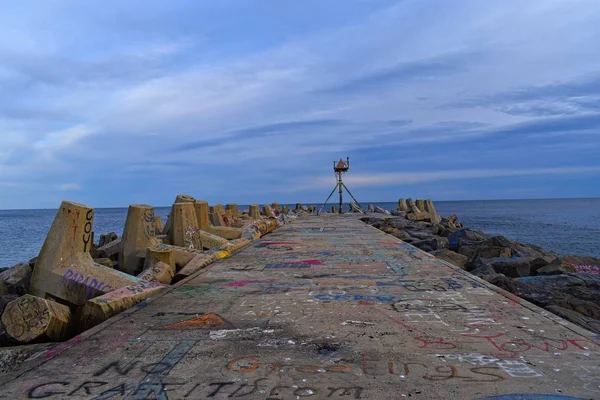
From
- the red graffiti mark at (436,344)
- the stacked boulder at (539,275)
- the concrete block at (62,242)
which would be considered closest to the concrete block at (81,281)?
the concrete block at (62,242)

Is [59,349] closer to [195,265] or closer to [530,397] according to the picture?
[530,397]

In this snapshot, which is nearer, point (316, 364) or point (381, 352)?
point (316, 364)

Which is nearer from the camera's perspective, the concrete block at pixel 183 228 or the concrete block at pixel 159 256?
the concrete block at pixel 159 256

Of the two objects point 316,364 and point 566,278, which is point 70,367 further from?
→ point 566,278

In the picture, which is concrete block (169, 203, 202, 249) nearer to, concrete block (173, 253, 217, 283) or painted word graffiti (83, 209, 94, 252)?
concrete block (173, 253, 217, 283)

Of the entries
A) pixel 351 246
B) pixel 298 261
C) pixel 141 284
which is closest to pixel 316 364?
pixel 141 284

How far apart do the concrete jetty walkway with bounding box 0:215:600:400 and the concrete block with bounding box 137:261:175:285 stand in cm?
63

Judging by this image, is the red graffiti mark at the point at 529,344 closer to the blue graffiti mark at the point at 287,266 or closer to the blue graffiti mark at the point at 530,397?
the blue graffiti mark at the point at 530,397

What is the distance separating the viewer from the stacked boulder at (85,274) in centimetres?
445

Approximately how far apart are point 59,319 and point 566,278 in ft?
25.9

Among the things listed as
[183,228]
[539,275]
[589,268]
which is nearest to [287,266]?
[183,228]

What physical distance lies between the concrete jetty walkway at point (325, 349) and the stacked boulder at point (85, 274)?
1.56 feet

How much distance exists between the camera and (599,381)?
299cm

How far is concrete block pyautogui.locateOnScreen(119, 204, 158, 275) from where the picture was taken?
28.7 feet
